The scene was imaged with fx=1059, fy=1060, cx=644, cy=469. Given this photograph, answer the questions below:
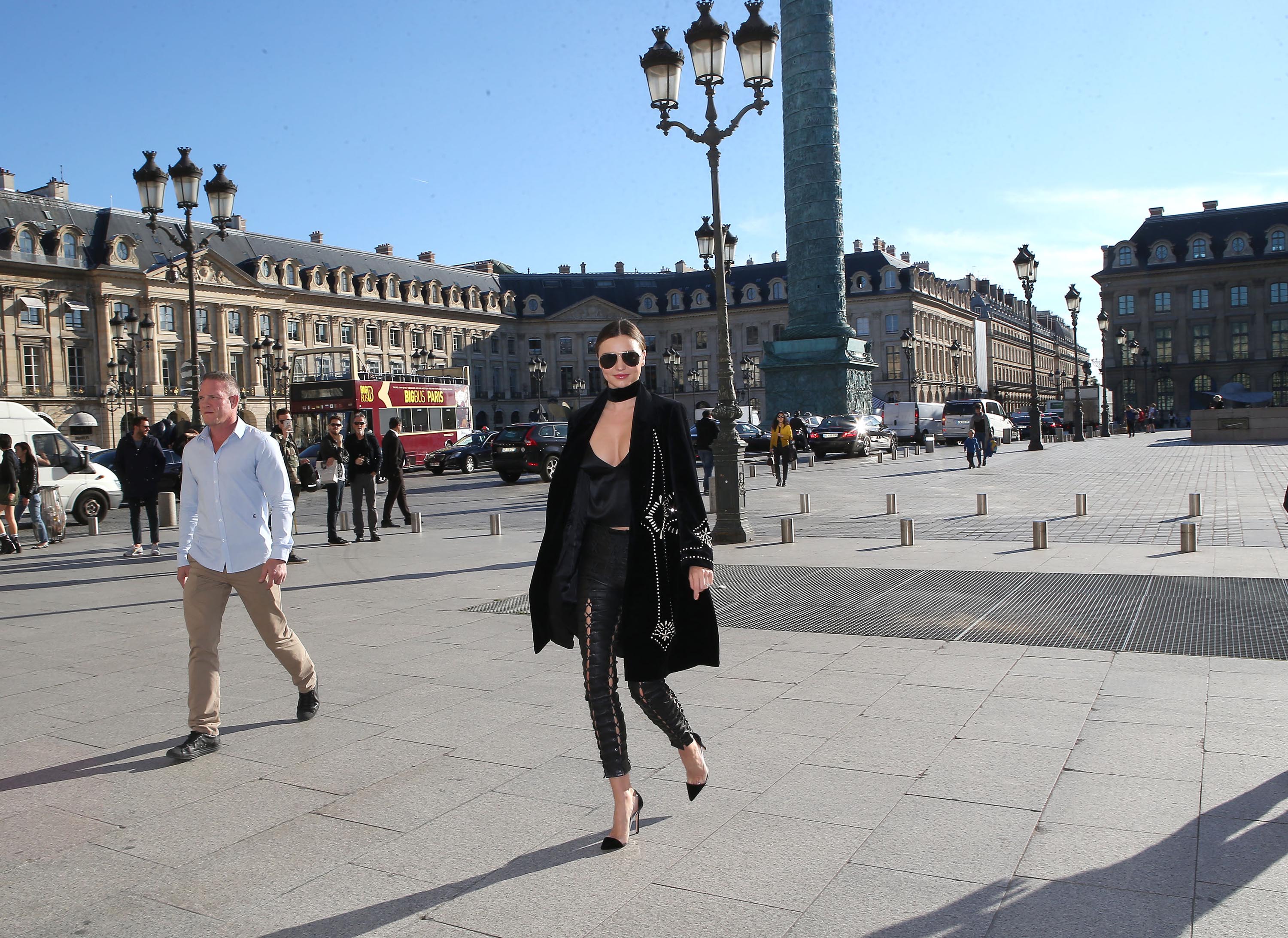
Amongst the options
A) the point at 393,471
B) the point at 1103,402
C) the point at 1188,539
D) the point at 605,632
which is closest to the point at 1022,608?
the point at 1188,539

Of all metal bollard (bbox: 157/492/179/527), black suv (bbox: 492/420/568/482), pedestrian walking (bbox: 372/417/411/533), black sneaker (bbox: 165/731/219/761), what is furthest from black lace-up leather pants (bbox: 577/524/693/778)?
black suv (bbox: 492/420/568/482)

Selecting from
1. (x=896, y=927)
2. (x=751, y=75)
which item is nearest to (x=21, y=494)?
(x=751, y=75)

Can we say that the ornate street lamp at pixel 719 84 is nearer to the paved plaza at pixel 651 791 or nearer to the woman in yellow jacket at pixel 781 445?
the paved plaza at pixel 651 791

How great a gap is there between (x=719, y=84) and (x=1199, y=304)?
91.9 metres

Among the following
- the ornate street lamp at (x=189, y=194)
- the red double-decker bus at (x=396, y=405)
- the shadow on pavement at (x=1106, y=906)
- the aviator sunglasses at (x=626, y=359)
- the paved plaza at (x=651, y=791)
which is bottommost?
the shadow on pavement at (x=1106, y=906)

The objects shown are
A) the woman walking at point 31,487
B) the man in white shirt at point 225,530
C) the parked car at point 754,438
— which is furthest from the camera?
the parked car at point 754,438

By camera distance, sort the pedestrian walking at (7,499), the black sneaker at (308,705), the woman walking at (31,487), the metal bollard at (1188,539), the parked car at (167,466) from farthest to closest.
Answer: the woman walking at (31,487)
the pedestrian walking at (7,499)
the parked car at (167,466)
the metal bollard at (1188,539)
the black sneaker at (308,705)

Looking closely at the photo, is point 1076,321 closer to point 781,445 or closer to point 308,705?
point 781,445

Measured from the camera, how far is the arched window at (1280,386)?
8825 centimetres

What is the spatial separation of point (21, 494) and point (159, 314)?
61.1 m

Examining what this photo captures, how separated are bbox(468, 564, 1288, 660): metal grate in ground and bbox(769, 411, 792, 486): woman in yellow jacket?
13.5 metres

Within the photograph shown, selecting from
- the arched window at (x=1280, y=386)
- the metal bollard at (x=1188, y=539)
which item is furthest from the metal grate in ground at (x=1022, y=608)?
the arched window at (x=1280, y=386)

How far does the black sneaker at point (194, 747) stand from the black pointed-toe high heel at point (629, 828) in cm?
227

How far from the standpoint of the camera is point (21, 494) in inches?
667
